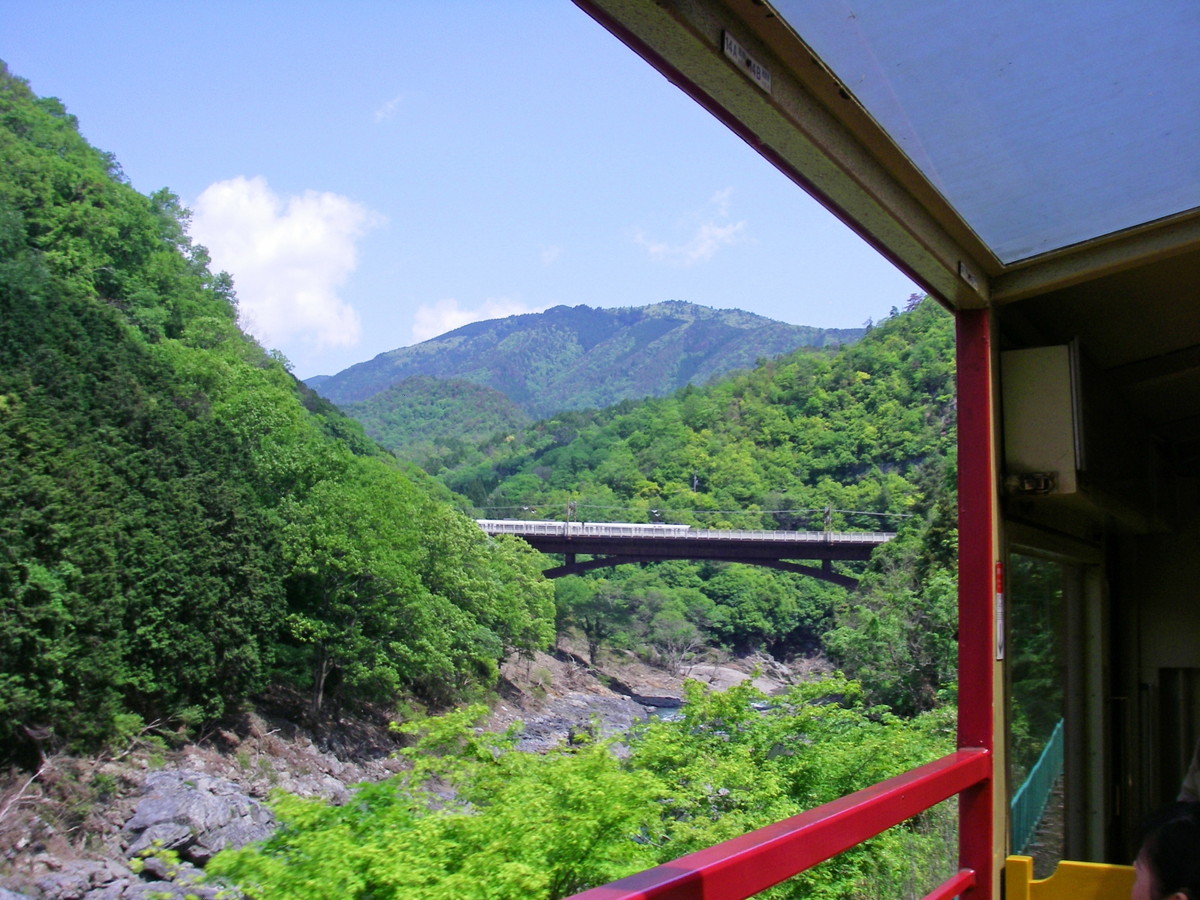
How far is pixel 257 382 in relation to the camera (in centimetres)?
2994

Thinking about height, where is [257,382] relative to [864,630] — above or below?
above

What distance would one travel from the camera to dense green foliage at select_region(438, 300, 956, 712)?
40.5m

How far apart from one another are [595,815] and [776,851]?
593cm

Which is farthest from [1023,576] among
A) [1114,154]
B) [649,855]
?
[649,855]

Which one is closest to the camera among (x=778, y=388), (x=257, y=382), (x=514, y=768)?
(x=514, y=768)

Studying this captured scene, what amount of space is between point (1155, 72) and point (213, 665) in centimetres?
2117

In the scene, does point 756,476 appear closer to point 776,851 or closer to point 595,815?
point 595,815

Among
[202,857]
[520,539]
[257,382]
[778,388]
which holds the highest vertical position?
[778,388]

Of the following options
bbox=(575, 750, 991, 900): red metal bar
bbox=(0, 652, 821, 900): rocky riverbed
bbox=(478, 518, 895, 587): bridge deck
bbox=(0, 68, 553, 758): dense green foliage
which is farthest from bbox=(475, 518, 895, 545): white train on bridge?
bbox=(575, 750, 991, 900): red metal bar

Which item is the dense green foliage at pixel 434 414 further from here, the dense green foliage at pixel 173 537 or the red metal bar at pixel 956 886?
→ the red metal bar at pixel 956 886

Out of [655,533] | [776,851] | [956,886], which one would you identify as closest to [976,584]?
[956,886]

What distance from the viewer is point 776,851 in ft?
3.59

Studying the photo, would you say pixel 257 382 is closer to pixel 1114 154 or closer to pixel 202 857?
pixel 202 857

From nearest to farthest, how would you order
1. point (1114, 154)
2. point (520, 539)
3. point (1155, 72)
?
point (1155, 72)
point (1114, 154)
point (520, 539)
